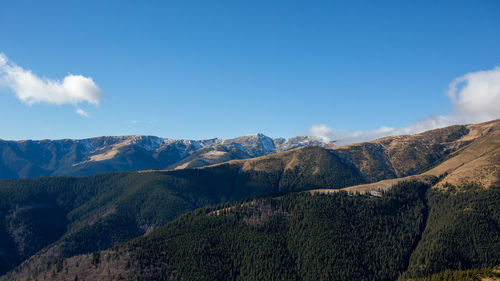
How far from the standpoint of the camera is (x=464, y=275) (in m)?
161

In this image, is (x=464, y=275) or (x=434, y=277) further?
(x=434, y=277)

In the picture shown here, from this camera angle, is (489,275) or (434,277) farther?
(434,277)

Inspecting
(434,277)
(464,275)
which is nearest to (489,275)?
(464,275)

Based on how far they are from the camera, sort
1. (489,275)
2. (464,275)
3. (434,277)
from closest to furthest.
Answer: (489,275), (464,275), (434,277)

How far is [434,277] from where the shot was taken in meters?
173

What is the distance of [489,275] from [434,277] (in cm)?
3043

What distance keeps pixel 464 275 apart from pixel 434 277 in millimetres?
16261

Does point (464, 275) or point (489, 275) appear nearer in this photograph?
point (489, 275)

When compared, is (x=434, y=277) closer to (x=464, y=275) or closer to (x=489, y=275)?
(x=464, y=275)

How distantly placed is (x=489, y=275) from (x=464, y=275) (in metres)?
14.7

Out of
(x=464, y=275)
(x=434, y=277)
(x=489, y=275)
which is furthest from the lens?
(x=434, y=277)

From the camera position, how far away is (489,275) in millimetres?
147625
